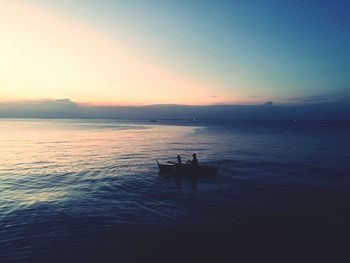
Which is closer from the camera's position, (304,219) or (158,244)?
(158,244)

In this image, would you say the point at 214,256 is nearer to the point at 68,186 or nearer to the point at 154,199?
the point at 154,199

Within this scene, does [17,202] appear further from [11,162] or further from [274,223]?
[11,162]

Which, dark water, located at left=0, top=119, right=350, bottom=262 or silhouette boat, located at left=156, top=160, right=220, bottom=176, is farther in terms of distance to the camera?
silhouette boat, located at left=156, top=160, right=220, bottom=176

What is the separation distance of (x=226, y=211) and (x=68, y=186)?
1767cm

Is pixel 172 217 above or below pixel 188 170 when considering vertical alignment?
below

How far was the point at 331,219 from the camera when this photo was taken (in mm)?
20781

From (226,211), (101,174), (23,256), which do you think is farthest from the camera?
(101,174)

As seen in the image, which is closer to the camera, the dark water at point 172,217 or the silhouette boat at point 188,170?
the dark water at point 172,217

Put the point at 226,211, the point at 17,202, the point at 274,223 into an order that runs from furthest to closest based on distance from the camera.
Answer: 1. the point at 17,202
2. the point at 226,211
3. the point at 274,223

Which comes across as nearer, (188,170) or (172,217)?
(172,217)

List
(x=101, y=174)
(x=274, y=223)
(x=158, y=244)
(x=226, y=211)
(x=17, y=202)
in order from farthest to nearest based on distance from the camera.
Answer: (x=101, y=174), (x=17, y=202), (x=226, y=211), (x=274, y=223), (x=158, y=244)

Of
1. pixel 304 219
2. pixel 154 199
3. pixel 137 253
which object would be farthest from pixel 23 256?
pixel 304 219

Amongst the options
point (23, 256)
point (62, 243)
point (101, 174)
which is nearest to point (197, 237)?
point (62, 243)

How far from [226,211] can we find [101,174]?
2014 cm
